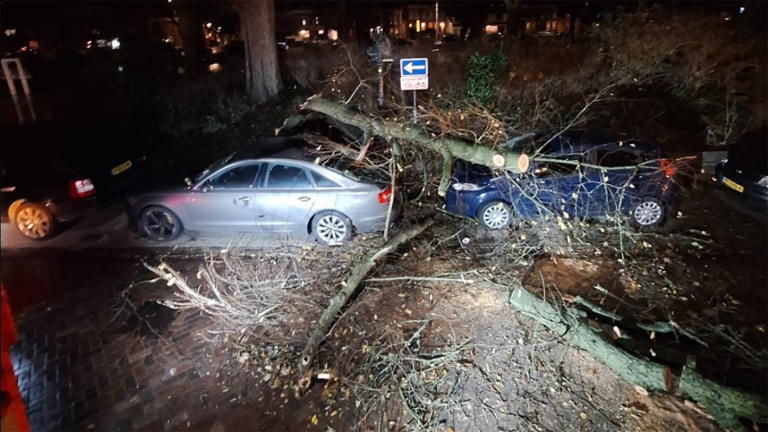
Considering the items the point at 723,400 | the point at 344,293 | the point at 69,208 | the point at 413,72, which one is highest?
the point at 413,72

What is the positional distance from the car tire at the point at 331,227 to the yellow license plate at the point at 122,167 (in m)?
4.24

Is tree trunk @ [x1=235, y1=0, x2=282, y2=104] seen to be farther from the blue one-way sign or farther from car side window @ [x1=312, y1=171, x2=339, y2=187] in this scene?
car side window @ [x1=312, y1=171, x2=339, y2=187]

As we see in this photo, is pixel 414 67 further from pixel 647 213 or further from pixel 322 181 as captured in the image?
pixel 647 213

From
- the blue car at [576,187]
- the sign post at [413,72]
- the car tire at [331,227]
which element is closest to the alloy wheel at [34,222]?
the car tire at [331,227]

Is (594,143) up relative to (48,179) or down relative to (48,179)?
up

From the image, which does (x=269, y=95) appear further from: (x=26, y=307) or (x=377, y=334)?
(x=377, y=334)

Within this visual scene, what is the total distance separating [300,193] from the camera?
6977mm

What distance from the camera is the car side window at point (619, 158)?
720 cm

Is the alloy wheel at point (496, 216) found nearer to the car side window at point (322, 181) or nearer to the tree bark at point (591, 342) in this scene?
the tree bark at point (591, 342)

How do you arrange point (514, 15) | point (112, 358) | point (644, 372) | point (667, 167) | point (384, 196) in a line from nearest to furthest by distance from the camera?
point (644, 372) < point (112, 358) < point (667, 167) < point (384, 196) < point (514, 15)

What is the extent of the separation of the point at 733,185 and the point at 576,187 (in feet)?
11.2

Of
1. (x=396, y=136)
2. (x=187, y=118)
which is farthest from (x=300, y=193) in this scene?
(x=187, y=118)

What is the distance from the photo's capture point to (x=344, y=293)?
5.24 m

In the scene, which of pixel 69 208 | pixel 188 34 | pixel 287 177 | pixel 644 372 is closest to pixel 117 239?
pixel 69 208
